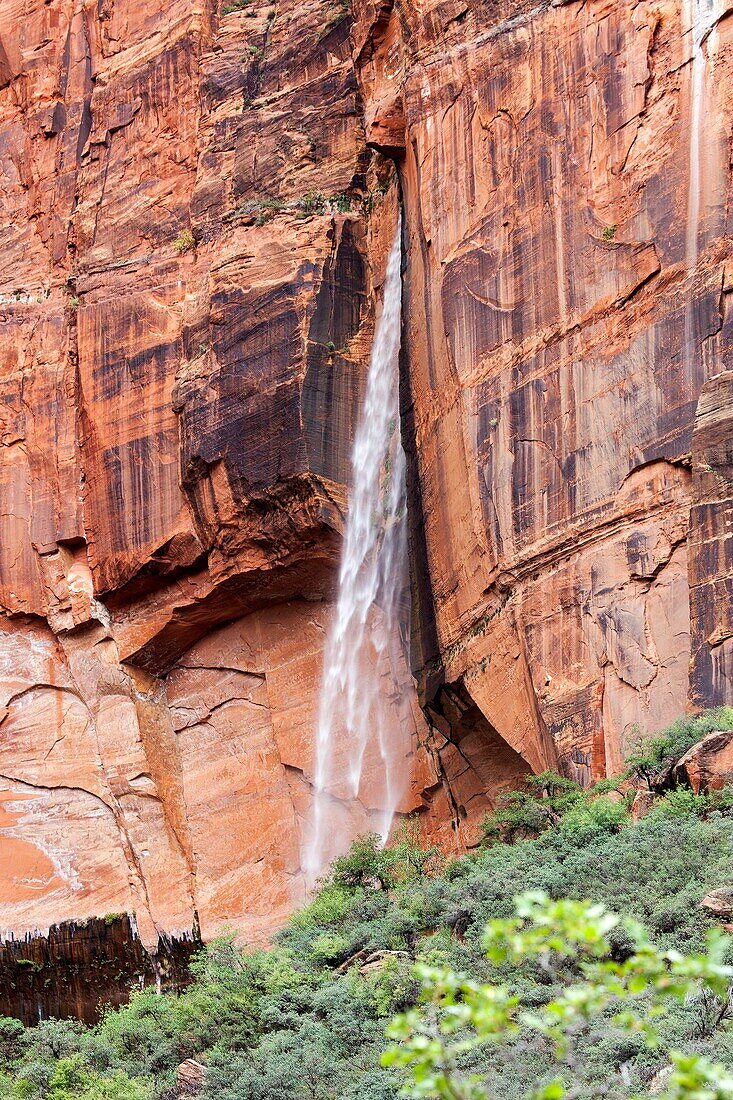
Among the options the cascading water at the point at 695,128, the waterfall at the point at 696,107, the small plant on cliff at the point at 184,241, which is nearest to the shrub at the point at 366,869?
the cascading water at the point at 695,128

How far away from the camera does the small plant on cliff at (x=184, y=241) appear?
27.9m

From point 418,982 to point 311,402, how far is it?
1238cm

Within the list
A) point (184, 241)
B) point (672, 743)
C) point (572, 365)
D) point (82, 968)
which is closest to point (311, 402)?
point (184, 241)

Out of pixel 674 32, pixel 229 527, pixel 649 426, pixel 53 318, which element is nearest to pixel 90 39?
pixel 53 318

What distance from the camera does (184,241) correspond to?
28.0m

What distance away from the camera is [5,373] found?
29188 mm

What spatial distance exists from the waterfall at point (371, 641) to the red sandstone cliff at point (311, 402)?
356mm

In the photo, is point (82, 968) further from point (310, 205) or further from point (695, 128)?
point (695, 128)

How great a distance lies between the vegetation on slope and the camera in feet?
37.6

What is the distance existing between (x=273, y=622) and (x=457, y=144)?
974cm

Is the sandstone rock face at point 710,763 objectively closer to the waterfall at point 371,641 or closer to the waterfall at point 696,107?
the waterfall at point 696,107

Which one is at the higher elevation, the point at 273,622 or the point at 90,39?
the point at 90,39

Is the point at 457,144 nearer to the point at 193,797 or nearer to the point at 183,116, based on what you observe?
the point at 183,116

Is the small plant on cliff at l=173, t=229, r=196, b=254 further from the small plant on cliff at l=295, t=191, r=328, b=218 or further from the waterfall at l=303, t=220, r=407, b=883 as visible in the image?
the waterfall at l=303, t=220, r=407, b=883
